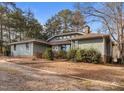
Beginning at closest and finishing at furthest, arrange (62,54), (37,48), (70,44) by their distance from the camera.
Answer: (62,54), (70,44), (37,48)

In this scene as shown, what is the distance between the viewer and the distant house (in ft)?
81.8

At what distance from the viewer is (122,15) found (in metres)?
24.6

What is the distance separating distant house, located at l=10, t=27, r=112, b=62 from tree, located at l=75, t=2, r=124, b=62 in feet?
3.60

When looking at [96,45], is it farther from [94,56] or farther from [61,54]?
[61,54]

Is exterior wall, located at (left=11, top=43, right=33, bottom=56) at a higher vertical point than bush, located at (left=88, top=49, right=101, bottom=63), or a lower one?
higher

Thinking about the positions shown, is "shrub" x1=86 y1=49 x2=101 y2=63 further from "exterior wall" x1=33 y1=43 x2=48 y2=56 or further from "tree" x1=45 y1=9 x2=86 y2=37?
"tree" x1=45 y1=9 x2=86 y2=37

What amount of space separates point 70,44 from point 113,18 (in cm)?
776

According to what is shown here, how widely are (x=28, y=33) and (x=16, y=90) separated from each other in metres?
42.6

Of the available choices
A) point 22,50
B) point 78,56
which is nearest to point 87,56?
point 78,56

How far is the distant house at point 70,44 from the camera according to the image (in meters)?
24.9

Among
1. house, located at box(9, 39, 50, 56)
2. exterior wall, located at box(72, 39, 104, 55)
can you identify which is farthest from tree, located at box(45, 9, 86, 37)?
exterior wall, located at box(72, 39, 104, 55)

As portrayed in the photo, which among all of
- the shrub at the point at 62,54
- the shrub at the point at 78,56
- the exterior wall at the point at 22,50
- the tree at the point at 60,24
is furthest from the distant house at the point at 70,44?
the tree at the point at 60,24

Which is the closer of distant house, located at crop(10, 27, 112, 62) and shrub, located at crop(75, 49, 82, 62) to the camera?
shrub, located at crop(75, 49, 82, 62)

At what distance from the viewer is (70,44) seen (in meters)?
30.7
